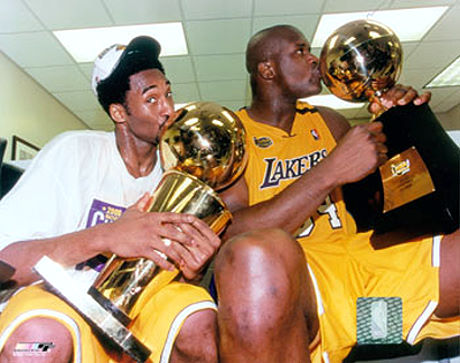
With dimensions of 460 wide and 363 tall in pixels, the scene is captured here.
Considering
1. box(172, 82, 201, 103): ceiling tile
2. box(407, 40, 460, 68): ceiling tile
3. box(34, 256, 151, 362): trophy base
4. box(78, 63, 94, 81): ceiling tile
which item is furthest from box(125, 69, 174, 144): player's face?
box(407, 40, 460, 68): ceiling tile

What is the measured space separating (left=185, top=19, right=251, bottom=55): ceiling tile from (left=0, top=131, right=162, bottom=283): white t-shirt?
97.1 inches

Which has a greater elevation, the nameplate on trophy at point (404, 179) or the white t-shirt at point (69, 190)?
the white t-shirt at point (69, 190)

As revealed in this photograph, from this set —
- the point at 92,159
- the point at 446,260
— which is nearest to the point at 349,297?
the point at 446,260

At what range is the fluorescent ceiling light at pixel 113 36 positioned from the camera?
3.26m

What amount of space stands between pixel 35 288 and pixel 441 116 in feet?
21.3

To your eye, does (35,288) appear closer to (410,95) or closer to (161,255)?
(161,255)

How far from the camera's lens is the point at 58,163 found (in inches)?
35.5

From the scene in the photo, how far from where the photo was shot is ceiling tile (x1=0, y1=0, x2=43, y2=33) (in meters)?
2.92

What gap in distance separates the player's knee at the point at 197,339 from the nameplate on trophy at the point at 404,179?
41cm

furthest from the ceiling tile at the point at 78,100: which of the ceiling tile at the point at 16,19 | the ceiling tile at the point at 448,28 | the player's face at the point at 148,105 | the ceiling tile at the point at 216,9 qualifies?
the player's face at the point at 148,105

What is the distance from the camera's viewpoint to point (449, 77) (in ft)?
15.7

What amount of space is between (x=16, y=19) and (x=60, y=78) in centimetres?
104

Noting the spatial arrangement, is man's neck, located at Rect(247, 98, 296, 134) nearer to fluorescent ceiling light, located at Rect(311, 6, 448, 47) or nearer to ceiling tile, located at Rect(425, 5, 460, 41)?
fluorescent ceiling light, located at Rect(311, 6, 448, 47)

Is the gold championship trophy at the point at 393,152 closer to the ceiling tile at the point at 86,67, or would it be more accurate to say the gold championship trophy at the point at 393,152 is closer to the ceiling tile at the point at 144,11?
the ceiling tile at the point at 144,11
